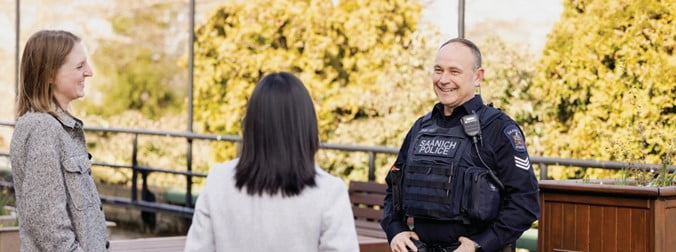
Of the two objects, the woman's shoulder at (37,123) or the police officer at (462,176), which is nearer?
the woman's shoulder at (37,123)

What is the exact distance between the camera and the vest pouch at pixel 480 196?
3.90 m

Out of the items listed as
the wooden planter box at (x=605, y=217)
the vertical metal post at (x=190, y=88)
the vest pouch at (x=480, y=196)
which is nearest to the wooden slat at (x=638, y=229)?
the wooden planter box at (x=605, y=217)

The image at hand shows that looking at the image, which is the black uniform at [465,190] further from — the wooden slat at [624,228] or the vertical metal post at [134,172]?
the vertical metal post at [134,172]

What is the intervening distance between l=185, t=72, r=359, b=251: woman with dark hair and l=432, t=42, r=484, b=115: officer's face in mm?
1123

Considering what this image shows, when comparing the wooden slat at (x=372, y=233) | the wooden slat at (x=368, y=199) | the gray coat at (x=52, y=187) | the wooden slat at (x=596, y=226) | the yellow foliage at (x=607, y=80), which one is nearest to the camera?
the gray coat at (x=52, y=187)

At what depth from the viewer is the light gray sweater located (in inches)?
118

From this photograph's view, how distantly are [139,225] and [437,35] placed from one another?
179 inches

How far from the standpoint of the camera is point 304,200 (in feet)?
9.79

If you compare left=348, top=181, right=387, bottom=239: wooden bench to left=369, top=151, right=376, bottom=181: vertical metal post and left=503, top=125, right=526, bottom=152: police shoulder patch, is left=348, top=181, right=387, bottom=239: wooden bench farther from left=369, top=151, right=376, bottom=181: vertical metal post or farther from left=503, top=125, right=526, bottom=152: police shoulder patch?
left=503, top=125, right=526, bottom=152: police shoulder patch

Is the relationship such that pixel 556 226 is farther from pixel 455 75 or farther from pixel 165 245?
pixel 165 245

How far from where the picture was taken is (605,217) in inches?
173

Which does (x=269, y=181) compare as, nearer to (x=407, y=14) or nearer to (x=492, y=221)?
(x=492, y=221)

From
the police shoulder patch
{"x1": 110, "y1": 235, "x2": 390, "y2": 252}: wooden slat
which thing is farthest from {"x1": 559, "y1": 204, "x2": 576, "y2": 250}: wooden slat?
{"x1": 110, "y1": 235, "x2": 390, "y2": 252}: wooden slat

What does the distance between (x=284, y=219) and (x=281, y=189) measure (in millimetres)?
77
